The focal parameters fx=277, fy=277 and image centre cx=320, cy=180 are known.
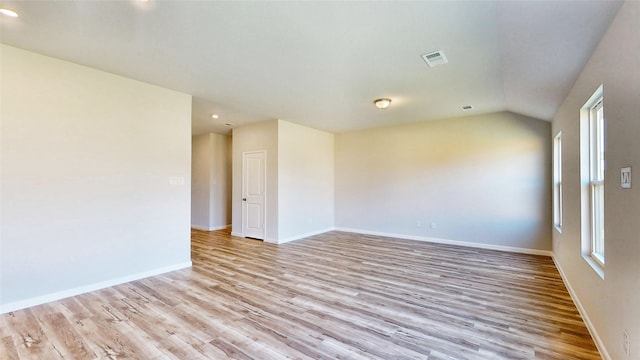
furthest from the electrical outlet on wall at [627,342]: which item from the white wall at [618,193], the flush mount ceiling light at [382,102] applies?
the flush mount ceiling light at [382,102]

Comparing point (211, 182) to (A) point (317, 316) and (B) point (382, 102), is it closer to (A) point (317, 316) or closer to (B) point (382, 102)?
(B) point (382, 102)

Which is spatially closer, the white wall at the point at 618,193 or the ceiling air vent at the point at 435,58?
the white wall at the point at 618,193

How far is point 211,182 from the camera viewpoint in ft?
24.0

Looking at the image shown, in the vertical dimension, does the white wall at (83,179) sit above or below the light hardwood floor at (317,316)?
above

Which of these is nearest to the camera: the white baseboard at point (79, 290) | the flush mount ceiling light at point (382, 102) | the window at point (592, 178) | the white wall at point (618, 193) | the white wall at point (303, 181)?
the white wall at point (618, 193)

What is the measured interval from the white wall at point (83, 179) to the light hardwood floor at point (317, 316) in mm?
309

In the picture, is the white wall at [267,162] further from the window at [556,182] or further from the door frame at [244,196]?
the window at [556,182]

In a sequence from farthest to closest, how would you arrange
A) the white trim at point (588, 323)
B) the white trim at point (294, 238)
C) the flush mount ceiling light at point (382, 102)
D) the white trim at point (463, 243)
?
the white trim at point (294, 238), the white trim at point (463, 243), the flush mount ceiling light at point (382, 102), the white trim at point (588, 323)

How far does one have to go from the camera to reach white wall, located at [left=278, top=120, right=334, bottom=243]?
5859 millimetres

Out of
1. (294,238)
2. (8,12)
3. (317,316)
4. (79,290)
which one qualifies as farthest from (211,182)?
(317,316)

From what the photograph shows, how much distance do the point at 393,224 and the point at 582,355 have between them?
14.4 feet

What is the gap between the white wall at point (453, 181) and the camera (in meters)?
4.89

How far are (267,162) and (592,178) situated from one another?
498 cm

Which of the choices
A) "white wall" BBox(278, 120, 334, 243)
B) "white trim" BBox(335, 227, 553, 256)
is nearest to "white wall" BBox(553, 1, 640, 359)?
"white trim" BBox(335, 227, 553, 256)
